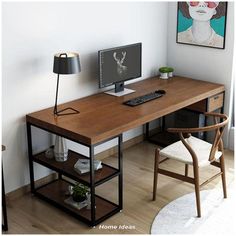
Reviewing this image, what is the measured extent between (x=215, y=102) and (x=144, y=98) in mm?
801

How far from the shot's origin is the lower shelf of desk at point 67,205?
336 cm

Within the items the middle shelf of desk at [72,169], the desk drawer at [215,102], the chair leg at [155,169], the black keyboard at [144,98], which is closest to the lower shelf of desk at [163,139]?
the desk drawer at [215,102]

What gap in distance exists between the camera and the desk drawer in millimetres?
4234

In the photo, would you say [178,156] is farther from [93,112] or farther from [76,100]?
[76,100]

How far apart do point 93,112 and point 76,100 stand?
1.21 ft

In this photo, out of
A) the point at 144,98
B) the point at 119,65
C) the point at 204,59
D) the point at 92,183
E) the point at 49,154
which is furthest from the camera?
the point at 204,59

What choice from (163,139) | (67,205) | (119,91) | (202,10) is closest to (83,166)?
(67,205)

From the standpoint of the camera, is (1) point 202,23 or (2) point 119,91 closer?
(2) point 119,91

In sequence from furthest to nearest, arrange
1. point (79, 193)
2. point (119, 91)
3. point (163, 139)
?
point (163, 139), point (119, 91), point (79, 193)

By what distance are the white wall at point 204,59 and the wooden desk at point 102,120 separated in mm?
222

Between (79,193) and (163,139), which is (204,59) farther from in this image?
(79,193)

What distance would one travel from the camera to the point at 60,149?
354cm

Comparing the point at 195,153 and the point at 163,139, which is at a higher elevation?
the point at 195,153

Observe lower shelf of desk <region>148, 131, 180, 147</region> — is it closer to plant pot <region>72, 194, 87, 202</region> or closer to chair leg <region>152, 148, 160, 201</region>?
chair leg <region>152, 148, 160, 201</region>
